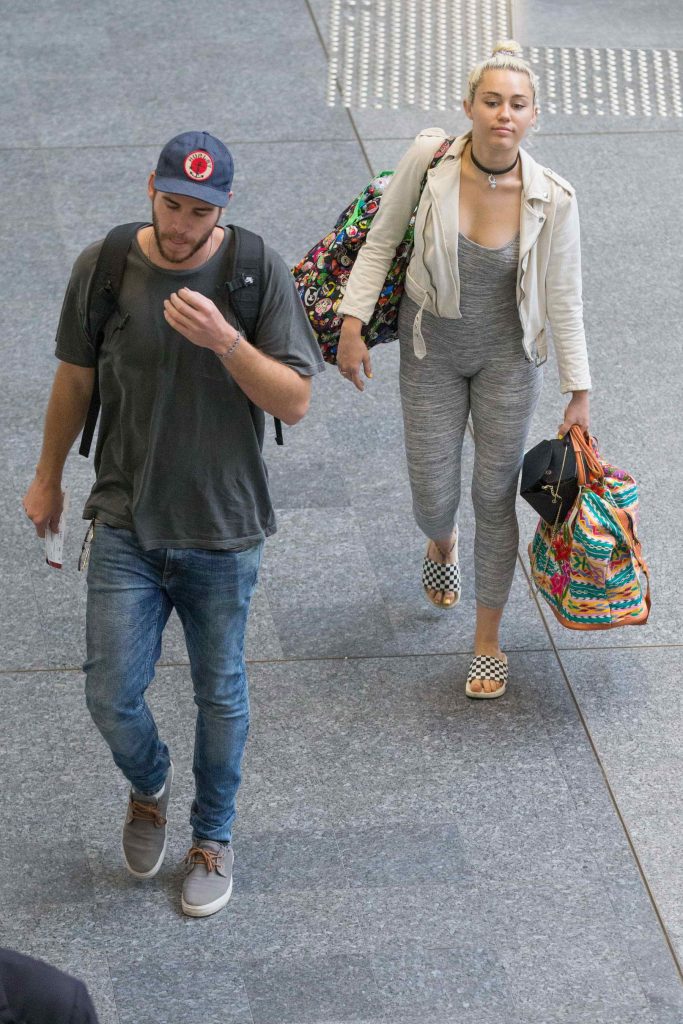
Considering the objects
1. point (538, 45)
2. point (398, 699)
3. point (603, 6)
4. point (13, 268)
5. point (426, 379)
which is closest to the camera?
point (426, 379)

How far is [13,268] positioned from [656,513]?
2917mm

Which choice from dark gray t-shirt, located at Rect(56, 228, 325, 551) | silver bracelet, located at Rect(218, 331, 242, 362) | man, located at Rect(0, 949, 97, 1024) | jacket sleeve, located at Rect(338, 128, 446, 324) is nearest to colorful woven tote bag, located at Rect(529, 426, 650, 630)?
jacket sleeve, located at Rect(338, 128, 446, 324)

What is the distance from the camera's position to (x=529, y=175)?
11.6 feet

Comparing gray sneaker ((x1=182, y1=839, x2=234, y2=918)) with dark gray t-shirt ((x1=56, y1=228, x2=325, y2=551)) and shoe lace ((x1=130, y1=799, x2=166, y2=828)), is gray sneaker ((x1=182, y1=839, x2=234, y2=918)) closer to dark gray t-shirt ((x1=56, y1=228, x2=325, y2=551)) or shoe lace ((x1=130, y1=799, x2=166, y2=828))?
shoe lace ((x1=130, y1=799, x2=166, y2=828))

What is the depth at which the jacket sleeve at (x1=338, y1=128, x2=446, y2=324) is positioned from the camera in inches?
144

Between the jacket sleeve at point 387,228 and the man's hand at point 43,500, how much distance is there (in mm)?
Answer: 1018

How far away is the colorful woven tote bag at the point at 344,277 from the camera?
3852 mm

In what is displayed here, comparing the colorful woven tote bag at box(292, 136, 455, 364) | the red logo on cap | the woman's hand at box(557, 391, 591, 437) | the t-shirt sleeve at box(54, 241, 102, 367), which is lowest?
the woman's hand at box(557, 391, 591, 437)

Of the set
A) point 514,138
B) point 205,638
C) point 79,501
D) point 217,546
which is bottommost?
point 79,501

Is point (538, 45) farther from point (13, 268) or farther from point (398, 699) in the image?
point (398, 699)

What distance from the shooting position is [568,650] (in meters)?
4.33

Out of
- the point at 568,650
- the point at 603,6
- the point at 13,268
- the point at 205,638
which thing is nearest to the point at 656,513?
the point at 568,650

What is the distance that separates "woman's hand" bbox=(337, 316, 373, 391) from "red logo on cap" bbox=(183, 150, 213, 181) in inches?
42.7

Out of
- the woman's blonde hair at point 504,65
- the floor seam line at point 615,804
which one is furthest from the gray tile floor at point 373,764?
the woman's blonde hair at point 504,65
